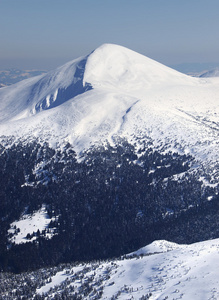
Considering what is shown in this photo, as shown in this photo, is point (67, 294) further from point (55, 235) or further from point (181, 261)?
point (55, 235)

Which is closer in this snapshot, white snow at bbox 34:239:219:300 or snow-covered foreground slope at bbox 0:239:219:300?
white snow at bbox 34:239:219:300

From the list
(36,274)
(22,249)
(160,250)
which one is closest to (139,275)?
(160,250)

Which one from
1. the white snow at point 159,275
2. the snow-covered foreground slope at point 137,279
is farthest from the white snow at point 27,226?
the white snow at point 159,275

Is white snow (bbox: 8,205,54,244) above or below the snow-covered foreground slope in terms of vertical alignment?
below

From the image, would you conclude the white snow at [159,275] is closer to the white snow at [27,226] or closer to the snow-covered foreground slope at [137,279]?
the snow-covered foreground slope at [137,279]

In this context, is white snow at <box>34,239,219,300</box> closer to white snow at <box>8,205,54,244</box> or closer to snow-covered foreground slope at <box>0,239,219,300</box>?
snow-covered foreground slope at <box>0,239,219,300</box>

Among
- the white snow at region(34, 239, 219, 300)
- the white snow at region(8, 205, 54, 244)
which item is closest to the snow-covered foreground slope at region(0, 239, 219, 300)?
the white snow at region(34, 239, 219, 300)

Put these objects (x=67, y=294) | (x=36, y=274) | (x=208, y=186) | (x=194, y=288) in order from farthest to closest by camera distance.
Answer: (x=208, y=186)
(x=36, y=274)
(x=67, y=294)
(x=194, y=288)

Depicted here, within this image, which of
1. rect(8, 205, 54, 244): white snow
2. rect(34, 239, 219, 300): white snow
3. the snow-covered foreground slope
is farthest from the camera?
rect(8, 205, 54, 244): white snow
